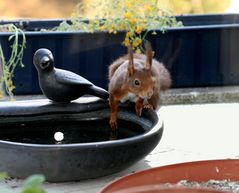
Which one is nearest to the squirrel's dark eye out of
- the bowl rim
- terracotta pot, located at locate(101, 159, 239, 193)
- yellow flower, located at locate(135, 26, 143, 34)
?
the bowl rim

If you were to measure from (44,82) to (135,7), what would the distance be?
6.64 feet

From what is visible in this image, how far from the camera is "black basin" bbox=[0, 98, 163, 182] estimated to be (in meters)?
1.89

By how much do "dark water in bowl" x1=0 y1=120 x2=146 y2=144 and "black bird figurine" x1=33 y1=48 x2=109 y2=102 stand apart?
4.5 inches

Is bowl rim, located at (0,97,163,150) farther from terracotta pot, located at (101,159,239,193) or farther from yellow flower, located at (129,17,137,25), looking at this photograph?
yellow flower, located at (129,17,137,25)

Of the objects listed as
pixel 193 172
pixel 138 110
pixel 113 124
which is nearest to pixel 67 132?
pixel 113 124

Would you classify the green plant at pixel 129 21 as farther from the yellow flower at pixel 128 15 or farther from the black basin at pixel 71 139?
the black basin at pixel 71 139

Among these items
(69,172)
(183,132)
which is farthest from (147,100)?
(69,172)

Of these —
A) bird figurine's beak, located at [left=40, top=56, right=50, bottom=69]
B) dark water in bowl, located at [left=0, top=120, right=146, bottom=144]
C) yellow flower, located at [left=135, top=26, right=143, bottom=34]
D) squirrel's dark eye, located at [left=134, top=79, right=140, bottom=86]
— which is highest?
bird figurine's beak, located at [left=40, top=56, right=50, bottom=69]

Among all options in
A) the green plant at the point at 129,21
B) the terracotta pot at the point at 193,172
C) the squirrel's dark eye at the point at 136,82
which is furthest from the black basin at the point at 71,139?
the green plant at the point at 129,21

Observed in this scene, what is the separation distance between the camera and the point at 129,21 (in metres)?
4.17

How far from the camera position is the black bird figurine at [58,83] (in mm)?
2320

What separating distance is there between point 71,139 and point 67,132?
4 centimetres

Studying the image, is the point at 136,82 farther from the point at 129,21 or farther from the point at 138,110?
the point at 129,21

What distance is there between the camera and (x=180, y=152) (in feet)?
7.93
